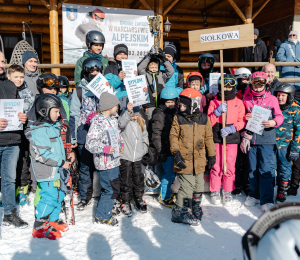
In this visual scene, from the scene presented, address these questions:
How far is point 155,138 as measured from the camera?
4008 millimetres

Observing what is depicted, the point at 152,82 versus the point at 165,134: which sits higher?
the point at 152,82

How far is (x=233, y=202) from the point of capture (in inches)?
168

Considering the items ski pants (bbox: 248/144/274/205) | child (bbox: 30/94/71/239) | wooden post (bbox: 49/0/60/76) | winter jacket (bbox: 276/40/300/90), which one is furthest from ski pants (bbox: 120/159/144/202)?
winter jacket (bbox: 276/40/300/90)

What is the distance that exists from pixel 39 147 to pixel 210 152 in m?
2.25

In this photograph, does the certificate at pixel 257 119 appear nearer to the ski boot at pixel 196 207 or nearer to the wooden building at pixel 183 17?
the ski boot at pixel 196 207

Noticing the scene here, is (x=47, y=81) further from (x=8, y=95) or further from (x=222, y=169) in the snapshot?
(x=222, y=169)

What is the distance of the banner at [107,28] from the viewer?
6898 mm

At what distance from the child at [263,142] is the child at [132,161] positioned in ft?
5.37

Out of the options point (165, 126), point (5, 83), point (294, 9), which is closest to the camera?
point (5, 83)

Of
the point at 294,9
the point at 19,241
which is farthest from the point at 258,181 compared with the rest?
the point at 294,9

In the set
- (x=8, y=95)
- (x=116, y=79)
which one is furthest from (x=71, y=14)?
(x=8, y=95)

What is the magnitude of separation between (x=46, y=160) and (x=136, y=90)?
1.51 meters

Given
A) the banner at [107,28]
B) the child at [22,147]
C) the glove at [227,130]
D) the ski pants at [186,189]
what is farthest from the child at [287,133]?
the banner at [107,28]

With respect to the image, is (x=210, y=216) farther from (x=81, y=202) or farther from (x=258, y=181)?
(x=81, y=202)
